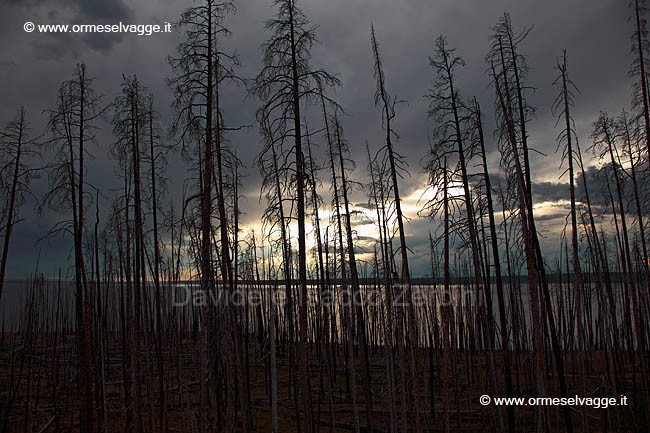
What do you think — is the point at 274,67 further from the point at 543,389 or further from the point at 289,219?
the point at 543,389

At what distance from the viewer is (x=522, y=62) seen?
750 cm

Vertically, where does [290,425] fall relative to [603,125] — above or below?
below

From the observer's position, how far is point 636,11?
A: 8633 millimetres

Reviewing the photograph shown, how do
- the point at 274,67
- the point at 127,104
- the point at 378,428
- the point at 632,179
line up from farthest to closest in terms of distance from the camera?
the point at 378,428, the point at 632,179, the point at 127,104, the point at 274,67

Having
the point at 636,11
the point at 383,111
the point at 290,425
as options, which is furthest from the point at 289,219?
the point at 636,11

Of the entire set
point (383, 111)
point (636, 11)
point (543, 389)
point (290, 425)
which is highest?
point (636, 11)

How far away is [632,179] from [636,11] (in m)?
3.84

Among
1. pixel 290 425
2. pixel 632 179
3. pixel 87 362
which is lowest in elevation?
pixel 290 425

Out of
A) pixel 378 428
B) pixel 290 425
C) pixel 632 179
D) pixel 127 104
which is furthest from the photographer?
pixel 290 425

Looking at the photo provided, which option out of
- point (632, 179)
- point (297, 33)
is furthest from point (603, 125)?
point (297, 33)

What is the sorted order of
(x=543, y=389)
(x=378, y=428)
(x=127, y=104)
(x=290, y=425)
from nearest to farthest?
(x=543, y=389), (x=127, y=104), (x=378, y=428), (x=290, y=425)

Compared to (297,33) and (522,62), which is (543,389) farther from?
(297,33)

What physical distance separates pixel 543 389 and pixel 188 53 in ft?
27.2

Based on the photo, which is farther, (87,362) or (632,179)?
(632,179)
